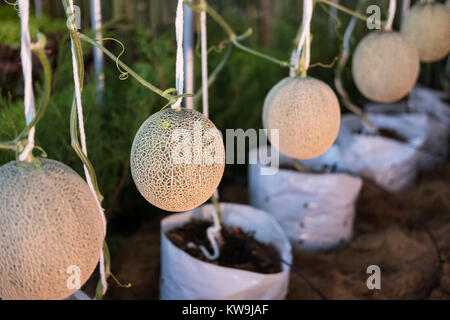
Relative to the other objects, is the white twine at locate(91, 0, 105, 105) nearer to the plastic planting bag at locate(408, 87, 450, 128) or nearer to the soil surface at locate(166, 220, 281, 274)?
the soil surface at locate(166, 220, 281, 274)

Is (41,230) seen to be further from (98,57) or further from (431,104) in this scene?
(431,104)

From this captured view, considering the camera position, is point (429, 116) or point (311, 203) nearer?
point (311, 203)

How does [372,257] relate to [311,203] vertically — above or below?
below

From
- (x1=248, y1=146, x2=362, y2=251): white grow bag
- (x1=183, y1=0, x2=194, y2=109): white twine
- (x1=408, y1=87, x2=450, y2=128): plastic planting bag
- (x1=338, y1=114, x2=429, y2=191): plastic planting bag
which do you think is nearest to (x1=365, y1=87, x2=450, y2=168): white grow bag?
(x1=408, y1=87, x2=450, y2=128): plastic planting bag

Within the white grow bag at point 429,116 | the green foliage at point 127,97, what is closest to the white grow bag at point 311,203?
the green foliage at point 127,97

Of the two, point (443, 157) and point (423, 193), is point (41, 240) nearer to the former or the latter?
point (423, 193)

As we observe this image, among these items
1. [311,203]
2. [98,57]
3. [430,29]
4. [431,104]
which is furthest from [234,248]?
[431,104]

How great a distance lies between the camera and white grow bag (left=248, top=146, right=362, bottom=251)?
1.93m

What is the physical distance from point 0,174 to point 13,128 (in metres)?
0.59

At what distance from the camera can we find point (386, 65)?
4.95ft

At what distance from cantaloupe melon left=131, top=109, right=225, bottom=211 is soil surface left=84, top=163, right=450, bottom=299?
0.80m

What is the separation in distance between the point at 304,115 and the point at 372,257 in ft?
3.26

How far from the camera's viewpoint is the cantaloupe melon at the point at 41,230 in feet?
2.50

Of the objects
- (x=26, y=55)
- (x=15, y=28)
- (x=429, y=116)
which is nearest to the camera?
(x=26, y=55)
